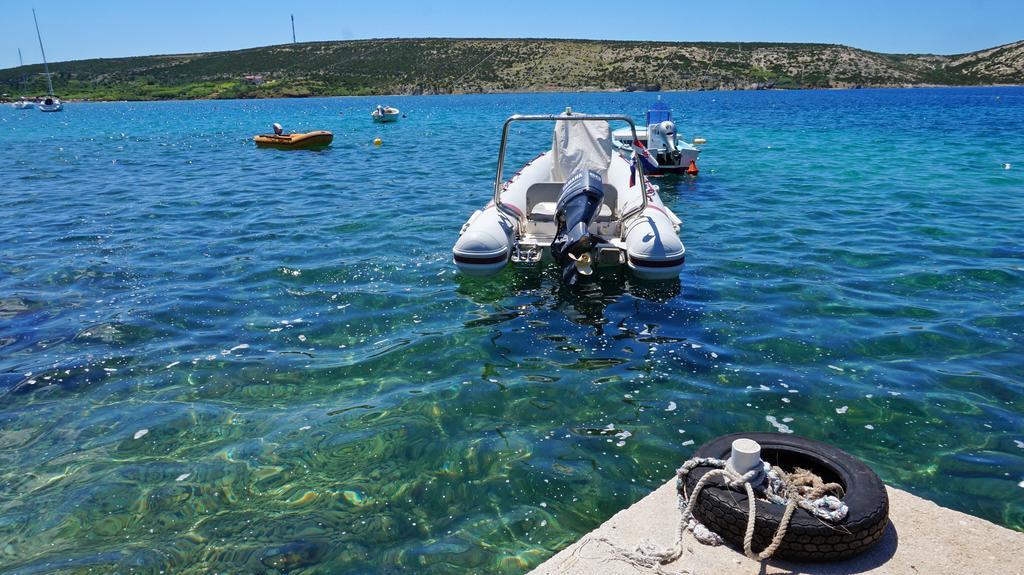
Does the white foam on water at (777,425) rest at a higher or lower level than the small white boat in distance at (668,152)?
lower

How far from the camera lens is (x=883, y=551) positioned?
3.41 meters

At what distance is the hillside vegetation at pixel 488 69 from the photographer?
121m

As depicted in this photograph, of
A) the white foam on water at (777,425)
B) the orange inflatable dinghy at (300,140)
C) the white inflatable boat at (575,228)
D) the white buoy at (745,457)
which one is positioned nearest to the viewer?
the white buoy at (745,457)

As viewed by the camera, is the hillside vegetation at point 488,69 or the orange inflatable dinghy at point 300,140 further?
the hillside vegetation at point 488,69

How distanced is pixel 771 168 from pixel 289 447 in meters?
20.1

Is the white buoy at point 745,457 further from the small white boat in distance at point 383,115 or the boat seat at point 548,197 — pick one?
the small white boat in distance at point 383,115

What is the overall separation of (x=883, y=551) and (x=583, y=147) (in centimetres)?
955

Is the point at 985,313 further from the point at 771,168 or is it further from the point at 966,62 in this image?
the point at 966,62

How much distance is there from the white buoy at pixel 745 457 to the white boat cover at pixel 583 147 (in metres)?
8.69

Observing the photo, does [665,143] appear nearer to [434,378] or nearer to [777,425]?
[434,378]

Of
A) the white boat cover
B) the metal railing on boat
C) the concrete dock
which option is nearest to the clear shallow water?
the concrete dock

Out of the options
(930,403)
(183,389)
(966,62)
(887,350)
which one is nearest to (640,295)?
(887,350)

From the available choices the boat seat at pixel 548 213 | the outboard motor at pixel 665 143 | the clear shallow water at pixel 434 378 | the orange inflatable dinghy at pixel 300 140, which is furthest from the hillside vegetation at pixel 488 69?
the boat seat at pixel 548 213

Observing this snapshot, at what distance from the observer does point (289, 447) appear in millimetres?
5352
